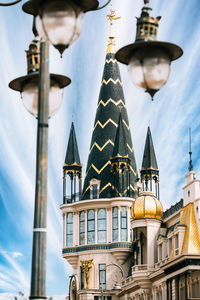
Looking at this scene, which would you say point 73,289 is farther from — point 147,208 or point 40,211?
point 40,211

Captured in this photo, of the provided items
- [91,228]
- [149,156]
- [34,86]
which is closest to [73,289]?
[91,228]

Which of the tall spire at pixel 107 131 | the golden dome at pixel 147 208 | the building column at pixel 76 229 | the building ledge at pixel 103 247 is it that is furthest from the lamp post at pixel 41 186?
the tall spire at pixel 107 131

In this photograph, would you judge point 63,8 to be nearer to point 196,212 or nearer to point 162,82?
point 162,82

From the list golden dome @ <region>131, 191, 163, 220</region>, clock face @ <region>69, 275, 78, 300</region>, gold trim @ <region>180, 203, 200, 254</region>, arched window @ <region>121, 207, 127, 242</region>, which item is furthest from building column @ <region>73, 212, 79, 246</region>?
gold trim @ <region>180, 203, 200, 254</region>

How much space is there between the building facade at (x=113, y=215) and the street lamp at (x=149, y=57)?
49.8m

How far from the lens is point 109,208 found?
248ft

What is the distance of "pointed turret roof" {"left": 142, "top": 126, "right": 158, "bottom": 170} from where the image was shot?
77.3 m

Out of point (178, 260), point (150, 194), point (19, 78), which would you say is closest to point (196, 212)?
point (178, 260)

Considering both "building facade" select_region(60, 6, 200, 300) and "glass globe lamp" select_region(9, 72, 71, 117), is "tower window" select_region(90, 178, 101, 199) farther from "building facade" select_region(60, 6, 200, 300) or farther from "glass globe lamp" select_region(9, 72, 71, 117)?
"glass globe lamp" select_region(9, 72, 71, 117)

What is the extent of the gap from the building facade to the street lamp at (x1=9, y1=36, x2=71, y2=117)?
4950 centimetres

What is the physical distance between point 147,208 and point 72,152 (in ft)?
57.1

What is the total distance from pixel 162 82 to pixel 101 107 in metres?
71.1

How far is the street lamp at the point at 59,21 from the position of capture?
31.0 ft

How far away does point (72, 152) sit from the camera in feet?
262
